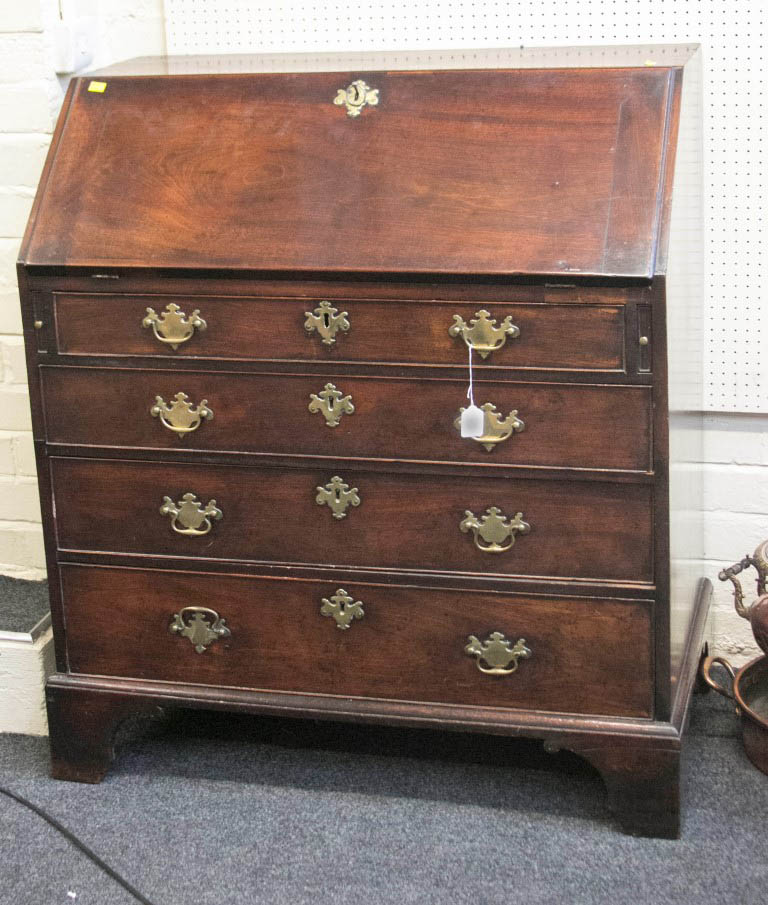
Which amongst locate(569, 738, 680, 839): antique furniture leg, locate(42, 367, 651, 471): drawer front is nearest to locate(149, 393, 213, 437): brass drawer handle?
locate(42, 367, 651, 471): drawer front

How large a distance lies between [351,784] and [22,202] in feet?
4.41

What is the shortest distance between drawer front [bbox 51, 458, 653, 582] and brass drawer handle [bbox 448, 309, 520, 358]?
24 centimetres

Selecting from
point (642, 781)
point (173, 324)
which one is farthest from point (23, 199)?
point (642, 781)

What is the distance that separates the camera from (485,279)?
207 cm

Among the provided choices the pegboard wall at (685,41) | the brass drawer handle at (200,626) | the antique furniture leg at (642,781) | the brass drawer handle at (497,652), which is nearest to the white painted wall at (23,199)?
the pegboard wall at (685,41)

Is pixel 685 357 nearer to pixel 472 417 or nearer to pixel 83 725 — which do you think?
pixel 472 417

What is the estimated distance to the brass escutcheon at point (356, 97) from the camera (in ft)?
7.24

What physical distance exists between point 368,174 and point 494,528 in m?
0.63

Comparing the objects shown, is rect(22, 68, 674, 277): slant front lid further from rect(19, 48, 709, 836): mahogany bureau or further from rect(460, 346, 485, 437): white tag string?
rect(460, 346, 485, 437): white tag string

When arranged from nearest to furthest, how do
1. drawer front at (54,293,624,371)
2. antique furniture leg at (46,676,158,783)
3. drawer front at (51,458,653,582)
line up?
drawer front at (54,293,624,371), drawer front at (51,458,653,582), antique furniture leg at (46,676,158,783)

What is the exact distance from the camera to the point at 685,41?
2566 millimetres

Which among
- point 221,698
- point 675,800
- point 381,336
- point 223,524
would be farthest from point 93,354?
point 675,800

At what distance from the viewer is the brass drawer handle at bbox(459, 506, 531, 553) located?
2.20 m

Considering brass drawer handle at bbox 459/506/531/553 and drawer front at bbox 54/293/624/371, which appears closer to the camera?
drawer front at bbox 54/293/624/371
